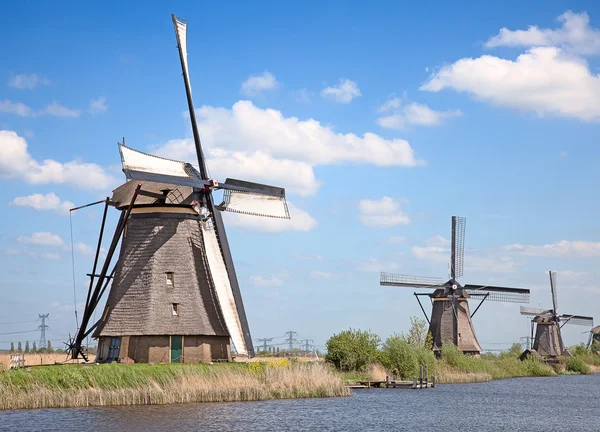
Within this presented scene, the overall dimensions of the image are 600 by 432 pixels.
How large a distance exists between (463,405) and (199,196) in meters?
13.5

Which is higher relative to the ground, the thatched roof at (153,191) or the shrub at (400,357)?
the thatched roof at (153,191)

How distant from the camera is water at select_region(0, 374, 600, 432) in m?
22.7

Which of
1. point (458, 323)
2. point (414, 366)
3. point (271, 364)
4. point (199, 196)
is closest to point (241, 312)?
point (271, 364)

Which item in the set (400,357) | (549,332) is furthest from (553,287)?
(400,357)

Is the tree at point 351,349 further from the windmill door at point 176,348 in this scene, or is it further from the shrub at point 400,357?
the windmill door at point 176,348

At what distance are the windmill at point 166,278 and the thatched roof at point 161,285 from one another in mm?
39

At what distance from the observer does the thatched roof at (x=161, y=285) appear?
31.5m

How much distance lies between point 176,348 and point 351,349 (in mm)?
13142

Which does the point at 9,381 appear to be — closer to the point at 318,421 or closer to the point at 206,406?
the point at 206,406

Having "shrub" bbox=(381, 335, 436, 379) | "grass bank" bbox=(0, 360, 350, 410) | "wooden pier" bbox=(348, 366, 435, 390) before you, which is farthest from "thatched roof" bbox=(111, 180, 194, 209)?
"shrub" bbox=(381, 335, 436, 379)

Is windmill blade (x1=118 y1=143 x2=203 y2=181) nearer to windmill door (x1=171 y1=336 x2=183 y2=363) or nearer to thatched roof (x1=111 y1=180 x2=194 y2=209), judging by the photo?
thatched roof (x1=111 y1=180 x2=194 y2=209)

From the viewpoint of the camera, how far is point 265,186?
35188 mm

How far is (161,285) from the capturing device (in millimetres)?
31781

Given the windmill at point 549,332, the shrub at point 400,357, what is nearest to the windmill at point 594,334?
the windmill at point 549,332
